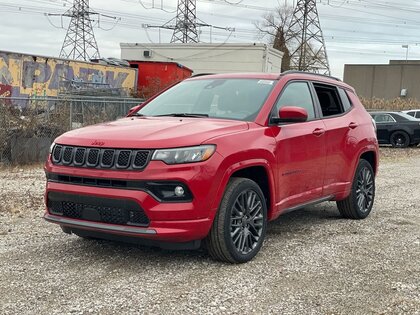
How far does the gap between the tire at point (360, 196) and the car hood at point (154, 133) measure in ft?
8.42

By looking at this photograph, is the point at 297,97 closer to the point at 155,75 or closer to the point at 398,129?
the point at 398,129

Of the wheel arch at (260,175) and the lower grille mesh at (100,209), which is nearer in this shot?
the lower grille mesh at (100,209)

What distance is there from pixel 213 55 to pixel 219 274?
2639 cm

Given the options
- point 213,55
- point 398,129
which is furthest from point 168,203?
point 213,55

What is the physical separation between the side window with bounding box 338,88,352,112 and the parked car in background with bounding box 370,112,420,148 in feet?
51.4

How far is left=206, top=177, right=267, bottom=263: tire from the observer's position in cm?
478

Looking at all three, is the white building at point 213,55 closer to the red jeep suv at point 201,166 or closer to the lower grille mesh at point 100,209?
the red jeep suv at point 201,166

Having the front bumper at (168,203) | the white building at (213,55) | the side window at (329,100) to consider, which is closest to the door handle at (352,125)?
the side window at (329,100)

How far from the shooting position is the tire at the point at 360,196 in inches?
279

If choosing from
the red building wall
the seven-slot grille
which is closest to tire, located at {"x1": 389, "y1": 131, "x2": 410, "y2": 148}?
the red building wall

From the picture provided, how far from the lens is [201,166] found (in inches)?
179

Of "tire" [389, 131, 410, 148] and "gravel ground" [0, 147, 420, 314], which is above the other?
"tire" [389, 131, 410, 148]

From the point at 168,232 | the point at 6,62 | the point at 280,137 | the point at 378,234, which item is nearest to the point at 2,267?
the point at 168,232

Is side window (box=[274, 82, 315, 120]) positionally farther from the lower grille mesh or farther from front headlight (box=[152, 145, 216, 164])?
the lower grille mesh
